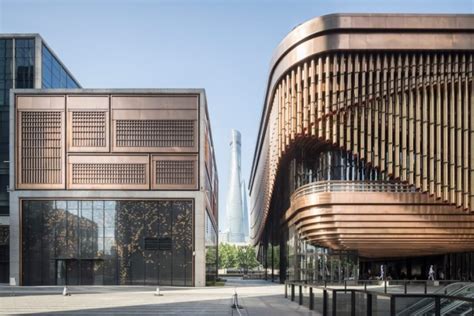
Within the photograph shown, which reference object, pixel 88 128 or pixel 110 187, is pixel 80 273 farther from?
pixel 88 128

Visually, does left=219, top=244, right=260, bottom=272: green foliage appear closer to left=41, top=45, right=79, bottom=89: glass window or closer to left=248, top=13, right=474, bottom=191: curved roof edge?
left=41, top=45, right=79, bottom=89: glass window

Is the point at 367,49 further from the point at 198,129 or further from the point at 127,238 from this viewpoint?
the point at 127,238

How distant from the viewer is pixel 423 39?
37656 millimetres

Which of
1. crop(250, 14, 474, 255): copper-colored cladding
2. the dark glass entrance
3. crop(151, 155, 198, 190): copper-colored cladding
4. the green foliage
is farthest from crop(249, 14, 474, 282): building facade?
the green foliage

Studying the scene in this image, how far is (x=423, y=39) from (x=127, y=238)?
31.1m

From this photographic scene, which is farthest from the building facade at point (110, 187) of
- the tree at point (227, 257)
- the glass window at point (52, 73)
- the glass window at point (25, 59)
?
the tree at point (227, 257)

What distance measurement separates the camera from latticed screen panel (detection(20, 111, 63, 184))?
5894cm

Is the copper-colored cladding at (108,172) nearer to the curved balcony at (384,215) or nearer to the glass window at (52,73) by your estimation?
the curved balcony at (384,215)

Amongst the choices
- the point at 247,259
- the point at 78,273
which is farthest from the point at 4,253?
the point at 247,259

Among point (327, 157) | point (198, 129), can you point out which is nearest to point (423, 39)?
point (327, 157)

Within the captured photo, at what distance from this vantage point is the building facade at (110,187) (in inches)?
2295

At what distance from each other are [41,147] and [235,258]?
97483mm

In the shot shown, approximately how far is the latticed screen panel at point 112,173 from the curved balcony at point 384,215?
2068 cm

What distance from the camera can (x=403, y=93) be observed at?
37656 mm
